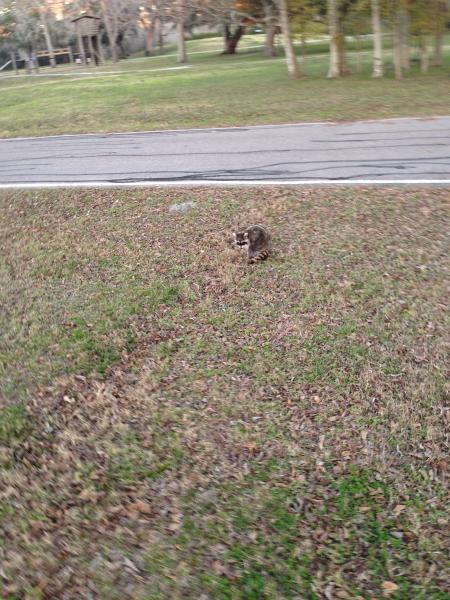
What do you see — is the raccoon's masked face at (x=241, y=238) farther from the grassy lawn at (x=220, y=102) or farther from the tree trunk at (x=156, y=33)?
the tree trunk at (x=156, y=33)

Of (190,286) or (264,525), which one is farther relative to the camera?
(190,286)

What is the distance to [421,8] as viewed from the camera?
58.7 feet

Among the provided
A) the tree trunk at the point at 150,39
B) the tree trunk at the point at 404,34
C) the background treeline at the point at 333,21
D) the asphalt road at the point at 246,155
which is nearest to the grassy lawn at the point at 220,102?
the tree trunk at the point at 404,34

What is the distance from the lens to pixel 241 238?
6848 mm

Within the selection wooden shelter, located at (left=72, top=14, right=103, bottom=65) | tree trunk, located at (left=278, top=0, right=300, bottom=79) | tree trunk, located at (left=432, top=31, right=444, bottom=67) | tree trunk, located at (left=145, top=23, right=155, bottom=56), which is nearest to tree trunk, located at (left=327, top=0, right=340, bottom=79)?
tree trunk, located at (left=278, top=0, right=300, bottom=79)

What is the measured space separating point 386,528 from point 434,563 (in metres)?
0.34

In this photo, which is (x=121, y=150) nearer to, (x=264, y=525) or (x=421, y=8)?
(x=264, y=525)

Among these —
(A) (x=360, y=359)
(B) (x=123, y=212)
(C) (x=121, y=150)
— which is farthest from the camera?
(C) (x=121, y=150)

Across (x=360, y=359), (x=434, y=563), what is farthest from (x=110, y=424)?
(x=434, y=563)

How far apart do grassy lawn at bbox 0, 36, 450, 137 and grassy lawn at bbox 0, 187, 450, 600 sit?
7.20 m

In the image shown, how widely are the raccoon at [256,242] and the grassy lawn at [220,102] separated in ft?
25.1

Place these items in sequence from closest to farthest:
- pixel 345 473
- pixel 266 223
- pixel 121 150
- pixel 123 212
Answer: pixel 345 473, pixel 266 223, pixel 123 212, pixel 121 150

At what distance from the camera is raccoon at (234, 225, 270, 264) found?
6.73 metres

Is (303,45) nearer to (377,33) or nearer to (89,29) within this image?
(377,33)
